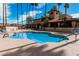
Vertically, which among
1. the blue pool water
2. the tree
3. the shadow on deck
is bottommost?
the shadow on deck

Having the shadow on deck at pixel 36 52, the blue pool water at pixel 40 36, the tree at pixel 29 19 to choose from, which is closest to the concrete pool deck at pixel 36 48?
the shadow on deck at pixel 36 52

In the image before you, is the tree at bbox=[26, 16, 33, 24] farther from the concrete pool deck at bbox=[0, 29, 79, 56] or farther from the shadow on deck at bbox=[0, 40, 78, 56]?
the shadow on deck at bbox=[0, 40, 78, 56]

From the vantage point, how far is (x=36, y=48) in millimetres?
6703

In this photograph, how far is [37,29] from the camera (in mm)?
6992

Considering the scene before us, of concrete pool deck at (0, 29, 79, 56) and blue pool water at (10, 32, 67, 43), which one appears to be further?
blue pool water at (10, 32, 67, 43)

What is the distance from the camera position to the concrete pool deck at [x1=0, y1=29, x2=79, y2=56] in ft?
21.5

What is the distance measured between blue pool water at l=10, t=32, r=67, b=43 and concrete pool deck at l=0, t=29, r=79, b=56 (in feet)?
0.46

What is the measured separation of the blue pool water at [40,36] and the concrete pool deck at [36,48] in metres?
0.14

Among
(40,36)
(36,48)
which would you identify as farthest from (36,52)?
(40,36)

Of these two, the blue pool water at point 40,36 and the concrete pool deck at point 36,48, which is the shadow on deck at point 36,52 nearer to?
the concrete pool deck at point 36,48

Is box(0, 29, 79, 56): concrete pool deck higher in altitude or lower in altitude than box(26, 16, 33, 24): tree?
lower

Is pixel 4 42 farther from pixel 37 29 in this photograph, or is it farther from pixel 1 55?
pixel 37 29

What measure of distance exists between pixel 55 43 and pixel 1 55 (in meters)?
1.79

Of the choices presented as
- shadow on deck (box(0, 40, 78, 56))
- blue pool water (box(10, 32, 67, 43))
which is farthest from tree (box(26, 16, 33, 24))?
shadow on deck (box(0, 40, 78, 56))
